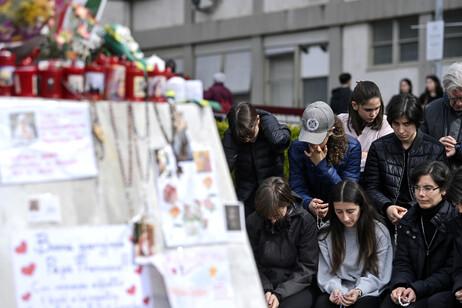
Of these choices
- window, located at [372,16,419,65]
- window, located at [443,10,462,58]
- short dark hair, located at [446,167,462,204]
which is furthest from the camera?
window, located at [372,16,419,65]

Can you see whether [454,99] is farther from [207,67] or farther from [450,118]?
[207,67]

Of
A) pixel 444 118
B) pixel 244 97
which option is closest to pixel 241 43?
pixel 244 97

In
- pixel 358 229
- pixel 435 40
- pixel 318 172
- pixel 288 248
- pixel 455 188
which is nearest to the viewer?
pixel 455 188

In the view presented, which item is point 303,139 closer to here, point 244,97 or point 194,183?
point 194,183

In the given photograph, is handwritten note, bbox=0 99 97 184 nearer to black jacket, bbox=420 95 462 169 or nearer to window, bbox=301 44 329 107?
black jacket, bbox=420 95 462 169

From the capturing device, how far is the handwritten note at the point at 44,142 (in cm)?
316

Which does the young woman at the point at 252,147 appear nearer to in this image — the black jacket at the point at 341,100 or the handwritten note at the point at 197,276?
the handwritten note at the point at 197,276

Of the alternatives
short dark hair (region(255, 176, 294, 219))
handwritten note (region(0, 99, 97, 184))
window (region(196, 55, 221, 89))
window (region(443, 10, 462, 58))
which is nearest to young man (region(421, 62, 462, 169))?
short dark hair (region(255, 176, 294, 219))

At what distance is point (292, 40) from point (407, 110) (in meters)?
14.2

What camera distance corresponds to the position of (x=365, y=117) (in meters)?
6.25

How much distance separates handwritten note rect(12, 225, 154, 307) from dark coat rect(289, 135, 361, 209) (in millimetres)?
3026

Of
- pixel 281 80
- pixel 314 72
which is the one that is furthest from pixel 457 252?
pixel 281 80

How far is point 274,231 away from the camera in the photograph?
5.91 meters

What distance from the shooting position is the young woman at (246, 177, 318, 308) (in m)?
5.77
